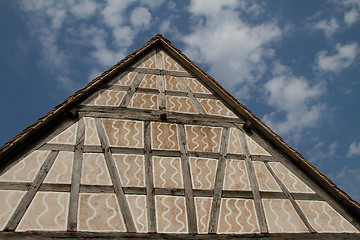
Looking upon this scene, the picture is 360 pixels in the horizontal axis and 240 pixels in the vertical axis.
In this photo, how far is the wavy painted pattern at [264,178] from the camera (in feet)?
16.7

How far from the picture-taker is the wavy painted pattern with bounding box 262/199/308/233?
459 centimetres

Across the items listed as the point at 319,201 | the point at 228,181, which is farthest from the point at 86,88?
the point at 319,201

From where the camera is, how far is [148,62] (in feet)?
23.4

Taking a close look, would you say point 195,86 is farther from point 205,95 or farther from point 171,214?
point 171,214

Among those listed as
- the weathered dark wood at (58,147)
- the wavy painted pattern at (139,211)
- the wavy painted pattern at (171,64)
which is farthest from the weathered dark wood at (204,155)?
the wavy painted pattern at (171,64)

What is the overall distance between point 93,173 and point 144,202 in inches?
32.0

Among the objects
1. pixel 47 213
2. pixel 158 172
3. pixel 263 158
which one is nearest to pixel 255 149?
pixel 263 158

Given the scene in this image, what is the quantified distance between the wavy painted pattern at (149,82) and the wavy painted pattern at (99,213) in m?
2.57

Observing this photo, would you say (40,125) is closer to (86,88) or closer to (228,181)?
(86,88)

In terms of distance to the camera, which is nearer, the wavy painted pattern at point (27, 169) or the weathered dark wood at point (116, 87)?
the wavy painted pattern at point (27, 169)

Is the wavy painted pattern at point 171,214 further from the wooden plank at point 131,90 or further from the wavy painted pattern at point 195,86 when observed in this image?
the wavy painted pattern at point 195,86

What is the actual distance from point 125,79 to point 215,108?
1761mm

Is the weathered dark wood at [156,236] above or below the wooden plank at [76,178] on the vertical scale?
below

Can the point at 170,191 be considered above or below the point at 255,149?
below
